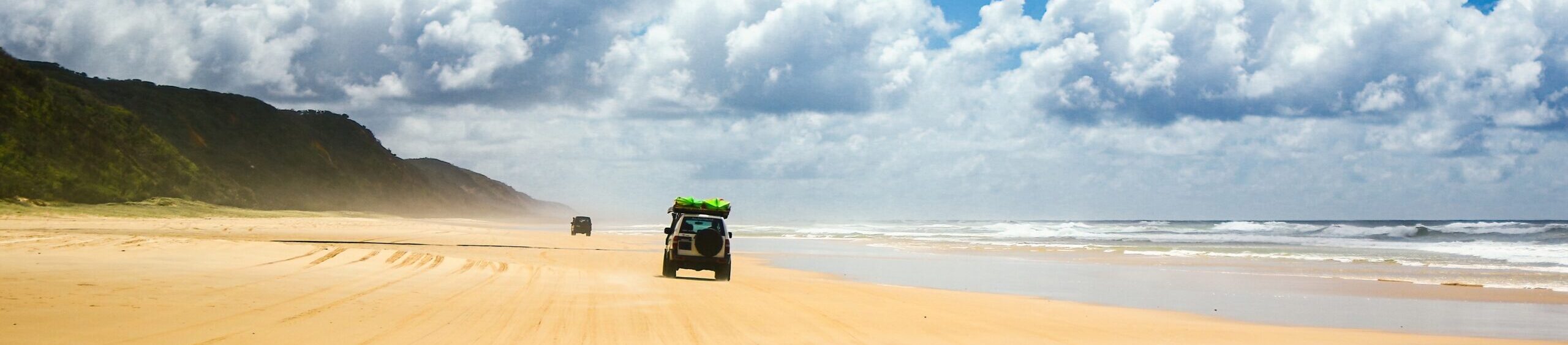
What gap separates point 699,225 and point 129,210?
1866 inches

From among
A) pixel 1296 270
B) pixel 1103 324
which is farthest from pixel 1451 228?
pixel 1103 324

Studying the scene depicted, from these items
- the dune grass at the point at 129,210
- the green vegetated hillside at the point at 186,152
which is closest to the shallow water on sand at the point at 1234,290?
the dune grass at the point at 129,210

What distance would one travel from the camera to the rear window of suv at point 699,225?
2067 centimetres

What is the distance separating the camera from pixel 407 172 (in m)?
146

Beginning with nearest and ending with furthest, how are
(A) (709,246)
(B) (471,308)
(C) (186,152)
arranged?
(B) (471,308)
(A) (709,246)
(C) (186,152)

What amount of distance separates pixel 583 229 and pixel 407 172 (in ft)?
333

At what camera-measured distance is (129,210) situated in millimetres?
55156

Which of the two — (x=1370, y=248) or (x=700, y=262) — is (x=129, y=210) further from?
(x=1370, y=248)

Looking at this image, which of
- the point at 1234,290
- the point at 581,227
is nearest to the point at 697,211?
the point at 1234,290

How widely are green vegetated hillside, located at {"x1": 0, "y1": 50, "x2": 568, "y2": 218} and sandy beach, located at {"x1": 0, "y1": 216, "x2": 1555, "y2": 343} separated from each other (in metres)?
43.1

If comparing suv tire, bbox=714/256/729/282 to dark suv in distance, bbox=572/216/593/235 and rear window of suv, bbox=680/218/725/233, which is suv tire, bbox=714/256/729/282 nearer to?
rear window of suv, bbox=680/218/725/233

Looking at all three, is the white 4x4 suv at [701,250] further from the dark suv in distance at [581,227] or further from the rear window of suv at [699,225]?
the dark suv in distance at [581,227]

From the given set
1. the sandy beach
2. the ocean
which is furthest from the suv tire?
the ocean

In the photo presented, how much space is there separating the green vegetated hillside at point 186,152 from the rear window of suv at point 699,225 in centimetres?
4541
